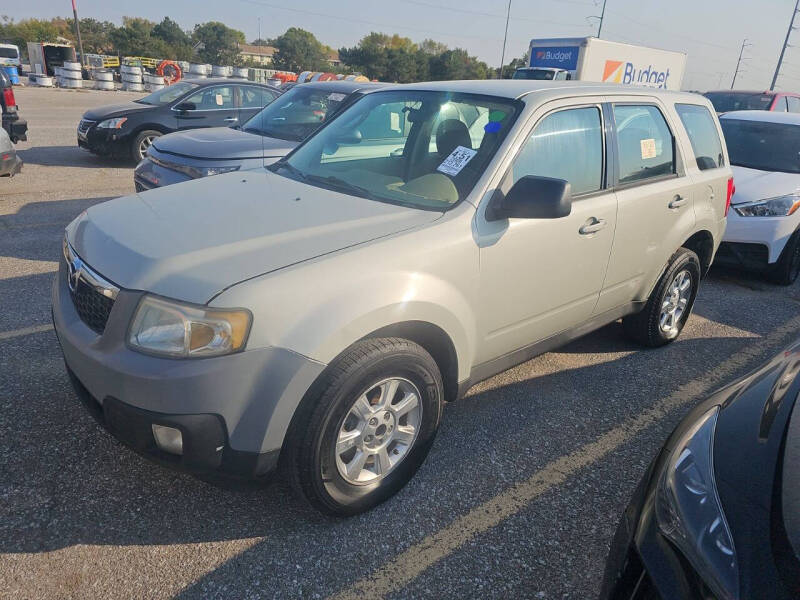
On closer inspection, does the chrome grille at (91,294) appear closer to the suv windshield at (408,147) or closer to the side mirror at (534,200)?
the suv windshield at (408,147)

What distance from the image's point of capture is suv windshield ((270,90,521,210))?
2938 mm

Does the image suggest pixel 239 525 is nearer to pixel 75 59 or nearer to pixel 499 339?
pixel 499 339

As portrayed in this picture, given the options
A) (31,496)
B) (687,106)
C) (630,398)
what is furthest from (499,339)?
(687,106)

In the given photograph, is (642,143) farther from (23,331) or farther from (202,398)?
(23,331)

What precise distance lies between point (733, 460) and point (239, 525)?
6.32 ft

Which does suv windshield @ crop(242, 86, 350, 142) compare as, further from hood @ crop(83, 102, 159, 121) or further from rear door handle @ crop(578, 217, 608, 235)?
rear door handle @ crop(578, 217, 608, 235)

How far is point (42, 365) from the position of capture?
11.8 feet

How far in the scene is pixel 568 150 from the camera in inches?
128

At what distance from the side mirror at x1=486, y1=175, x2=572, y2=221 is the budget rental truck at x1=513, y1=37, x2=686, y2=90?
1967 cm

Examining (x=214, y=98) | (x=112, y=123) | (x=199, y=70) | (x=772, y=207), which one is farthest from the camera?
(x=199, y=70)

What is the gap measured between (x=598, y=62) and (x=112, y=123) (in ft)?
56.0

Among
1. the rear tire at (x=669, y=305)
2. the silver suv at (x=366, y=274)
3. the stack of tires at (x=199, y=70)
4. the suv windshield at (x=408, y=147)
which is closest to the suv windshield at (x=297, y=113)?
the suv windshield at (x=408, y=147)

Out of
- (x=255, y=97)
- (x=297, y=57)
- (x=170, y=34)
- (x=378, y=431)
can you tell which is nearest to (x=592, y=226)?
(x=378, y=431)

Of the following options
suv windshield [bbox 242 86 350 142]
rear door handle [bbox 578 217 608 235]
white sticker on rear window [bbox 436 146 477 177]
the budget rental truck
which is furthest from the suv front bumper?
the budget rental truck
